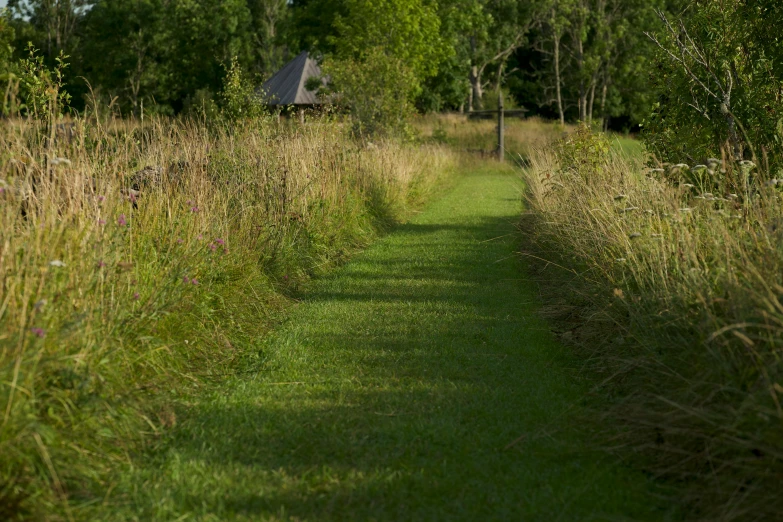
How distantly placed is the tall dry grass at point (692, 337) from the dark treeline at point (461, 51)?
42020 millimetres

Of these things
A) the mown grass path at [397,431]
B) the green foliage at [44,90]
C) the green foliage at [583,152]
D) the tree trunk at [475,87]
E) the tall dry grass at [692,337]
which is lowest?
the mown grass path at [397,431]

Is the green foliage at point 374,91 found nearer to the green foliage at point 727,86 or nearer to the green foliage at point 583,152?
the green foliage at point 583,152

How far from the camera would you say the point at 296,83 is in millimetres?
43656

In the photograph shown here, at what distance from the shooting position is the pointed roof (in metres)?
42.9

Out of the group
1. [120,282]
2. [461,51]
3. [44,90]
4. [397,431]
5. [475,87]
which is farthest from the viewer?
[475,87]

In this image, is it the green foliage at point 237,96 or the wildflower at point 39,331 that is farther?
the green foliage at point 237,96

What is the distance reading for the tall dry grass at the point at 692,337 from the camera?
3936 mm

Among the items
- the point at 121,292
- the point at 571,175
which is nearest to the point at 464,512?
the point at 121,292

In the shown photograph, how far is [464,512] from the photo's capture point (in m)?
4.01

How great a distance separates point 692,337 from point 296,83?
40.3 meters

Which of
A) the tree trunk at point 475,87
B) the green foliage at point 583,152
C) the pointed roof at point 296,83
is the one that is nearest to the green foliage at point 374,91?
the green foliage at point 583,152

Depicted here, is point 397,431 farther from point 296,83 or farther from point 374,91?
point 296,83

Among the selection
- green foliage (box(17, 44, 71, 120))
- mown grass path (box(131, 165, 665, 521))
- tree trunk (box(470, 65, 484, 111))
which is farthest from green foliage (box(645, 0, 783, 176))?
tree trunk (box(470, 65, 484, 111))

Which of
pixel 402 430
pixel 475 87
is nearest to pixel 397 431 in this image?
pixel 402 430
